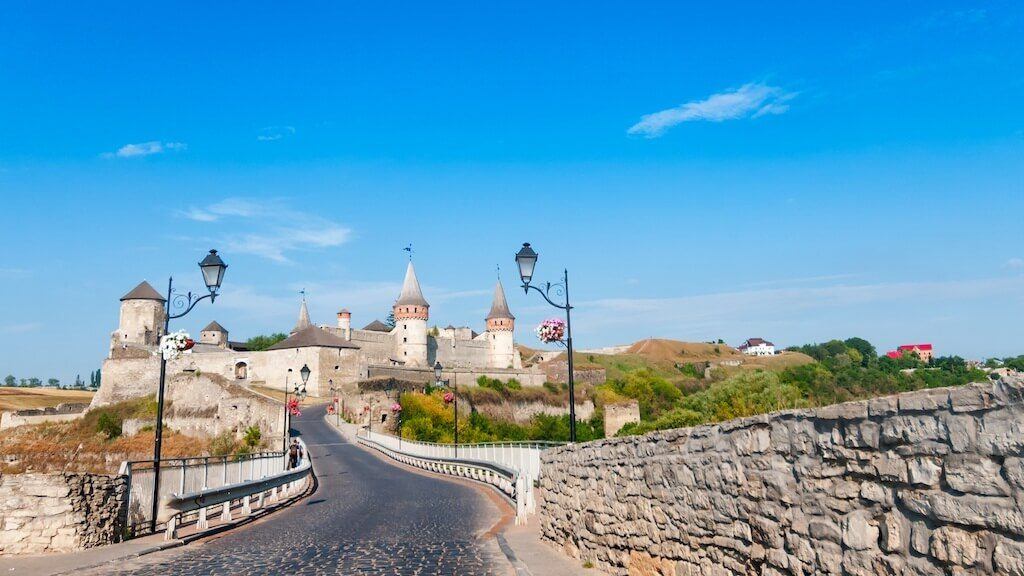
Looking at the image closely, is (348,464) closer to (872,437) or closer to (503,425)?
(872,437)

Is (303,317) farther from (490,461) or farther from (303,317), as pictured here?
(490,461)

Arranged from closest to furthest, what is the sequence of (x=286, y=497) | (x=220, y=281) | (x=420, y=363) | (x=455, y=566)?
1. (x=455, y=566)
2. (x=220, y=281)
3. (x=286, y=497)
4. (x=420, y=363)

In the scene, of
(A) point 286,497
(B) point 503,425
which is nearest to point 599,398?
(B) point 503,425

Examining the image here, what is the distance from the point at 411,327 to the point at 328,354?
1368 centimetres

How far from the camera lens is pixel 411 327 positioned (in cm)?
9594

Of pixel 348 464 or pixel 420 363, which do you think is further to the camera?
pixel 420 363

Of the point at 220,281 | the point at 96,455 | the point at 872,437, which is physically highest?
the point at 220,281

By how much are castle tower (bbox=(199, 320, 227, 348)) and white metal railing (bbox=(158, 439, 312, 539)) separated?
9260 centimetres

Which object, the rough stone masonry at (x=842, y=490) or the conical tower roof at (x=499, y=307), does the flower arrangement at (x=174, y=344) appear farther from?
the conical tower roof at (x=499, y=307)

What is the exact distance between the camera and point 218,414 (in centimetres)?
6259

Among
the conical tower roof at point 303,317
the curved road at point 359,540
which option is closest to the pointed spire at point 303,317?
the conical tower roof at point 303,317

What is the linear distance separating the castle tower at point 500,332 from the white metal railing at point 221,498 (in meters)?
83.7

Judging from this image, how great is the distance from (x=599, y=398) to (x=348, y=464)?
6321 cm

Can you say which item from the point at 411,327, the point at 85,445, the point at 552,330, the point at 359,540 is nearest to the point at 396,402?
the point at 85,445
